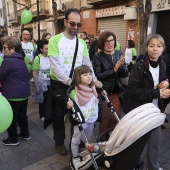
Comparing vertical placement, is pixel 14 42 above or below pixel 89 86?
above

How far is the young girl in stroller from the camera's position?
8.13 ft

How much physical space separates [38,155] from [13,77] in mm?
1247

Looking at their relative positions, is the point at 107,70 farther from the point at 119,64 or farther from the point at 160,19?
the point at 160,19

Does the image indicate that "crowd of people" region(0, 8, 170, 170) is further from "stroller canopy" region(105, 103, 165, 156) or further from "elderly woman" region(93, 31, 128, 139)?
"stroller canopy" region(105, 103, 165, 156)

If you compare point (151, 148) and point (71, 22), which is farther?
point (71, 22)

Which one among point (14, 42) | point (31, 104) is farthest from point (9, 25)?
point (14, 42)

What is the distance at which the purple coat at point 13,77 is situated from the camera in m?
2.94

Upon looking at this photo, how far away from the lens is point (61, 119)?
3033 mm

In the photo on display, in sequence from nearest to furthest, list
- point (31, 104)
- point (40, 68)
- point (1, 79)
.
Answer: point (1, 79) < point (40, 68) < point (31, 104)

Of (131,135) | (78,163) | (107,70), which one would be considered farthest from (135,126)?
(107,70)

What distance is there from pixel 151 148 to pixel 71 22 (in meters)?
1.85

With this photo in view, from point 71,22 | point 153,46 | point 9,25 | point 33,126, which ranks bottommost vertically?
point 33,126

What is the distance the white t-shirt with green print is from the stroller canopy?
1151mm

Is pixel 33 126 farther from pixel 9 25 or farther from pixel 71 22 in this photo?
pixel 9 25
